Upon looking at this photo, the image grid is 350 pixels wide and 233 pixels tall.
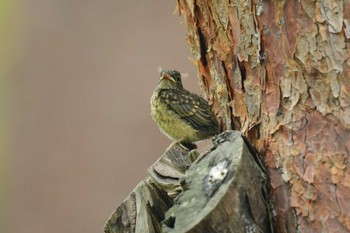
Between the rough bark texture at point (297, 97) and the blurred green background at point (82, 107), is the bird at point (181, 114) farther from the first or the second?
the blurred green background at point (82, 107)

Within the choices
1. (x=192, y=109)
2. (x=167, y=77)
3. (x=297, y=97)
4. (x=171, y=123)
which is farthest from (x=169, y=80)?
(x=297, y=97)

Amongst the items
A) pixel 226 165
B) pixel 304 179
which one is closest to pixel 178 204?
pixel 226 165

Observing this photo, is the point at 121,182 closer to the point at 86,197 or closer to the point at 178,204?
the point at 86,197

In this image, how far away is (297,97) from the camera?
3.37 m

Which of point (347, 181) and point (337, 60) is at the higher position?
point (337, 60)

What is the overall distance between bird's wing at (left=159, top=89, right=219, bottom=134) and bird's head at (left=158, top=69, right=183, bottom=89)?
0.10m

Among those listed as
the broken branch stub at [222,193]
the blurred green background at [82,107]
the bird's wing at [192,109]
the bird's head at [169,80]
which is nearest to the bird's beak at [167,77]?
the bird's head at [169,80]

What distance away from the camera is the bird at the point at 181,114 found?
4.51m

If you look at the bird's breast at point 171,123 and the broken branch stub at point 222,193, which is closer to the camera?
the broken branch stub at point 222,193

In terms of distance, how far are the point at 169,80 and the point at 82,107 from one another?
243cm

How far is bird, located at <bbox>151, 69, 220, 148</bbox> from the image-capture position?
451cm

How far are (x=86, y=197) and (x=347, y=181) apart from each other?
4398mm

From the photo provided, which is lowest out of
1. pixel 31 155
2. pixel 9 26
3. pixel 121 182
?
pixel 121 182

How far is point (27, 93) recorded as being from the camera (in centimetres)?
793
